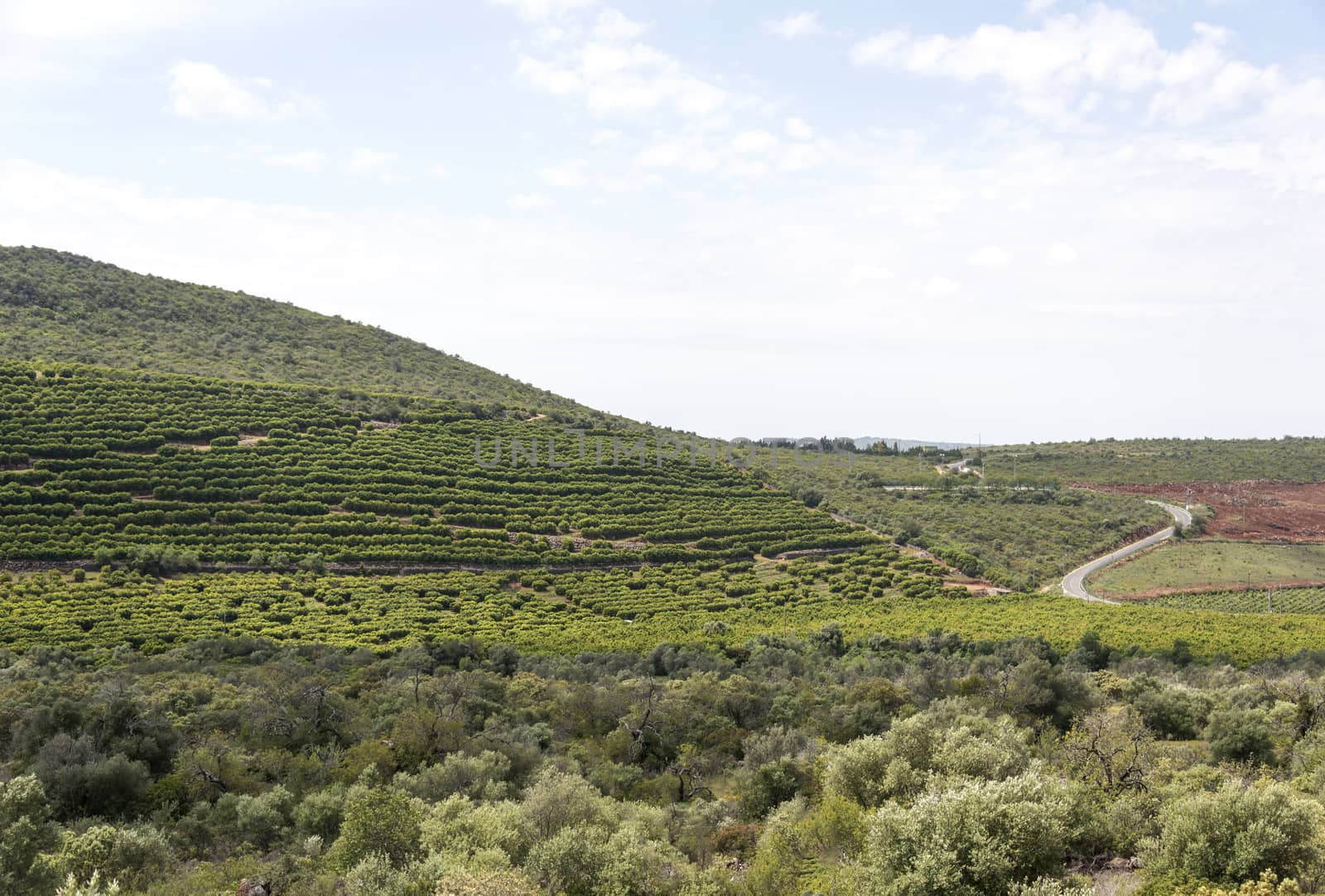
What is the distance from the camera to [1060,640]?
151 feet

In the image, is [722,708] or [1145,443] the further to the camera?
[1145,443]

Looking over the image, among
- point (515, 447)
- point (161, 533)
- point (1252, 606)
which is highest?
point (515, 447)

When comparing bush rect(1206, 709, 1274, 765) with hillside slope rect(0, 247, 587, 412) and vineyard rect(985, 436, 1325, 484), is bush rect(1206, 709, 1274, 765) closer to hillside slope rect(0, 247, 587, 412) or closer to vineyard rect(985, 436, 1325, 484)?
hillside slope rect(0, 247, 587, 412)

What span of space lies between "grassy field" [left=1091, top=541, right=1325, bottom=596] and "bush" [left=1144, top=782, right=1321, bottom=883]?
57.6m

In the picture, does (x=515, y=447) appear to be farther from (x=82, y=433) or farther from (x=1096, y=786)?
(x=1096, y=786)

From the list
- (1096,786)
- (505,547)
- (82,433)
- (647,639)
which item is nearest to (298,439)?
(82,433)

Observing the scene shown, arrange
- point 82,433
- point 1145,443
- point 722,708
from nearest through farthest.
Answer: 1. point 722,708
2. point 82,433
3. point 1145,443

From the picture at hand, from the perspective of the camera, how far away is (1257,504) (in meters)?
98.8

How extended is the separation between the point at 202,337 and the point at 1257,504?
4913 inches

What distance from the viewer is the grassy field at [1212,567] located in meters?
Answer: 69.9

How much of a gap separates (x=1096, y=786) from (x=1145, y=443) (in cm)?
14549

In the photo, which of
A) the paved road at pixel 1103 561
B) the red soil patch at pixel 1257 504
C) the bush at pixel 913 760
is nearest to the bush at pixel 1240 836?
the bush at pixel 913 760

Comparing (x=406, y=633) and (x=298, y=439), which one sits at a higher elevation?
(x=298, y=439)

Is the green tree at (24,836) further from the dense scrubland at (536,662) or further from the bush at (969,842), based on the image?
the bush at (969,842)
